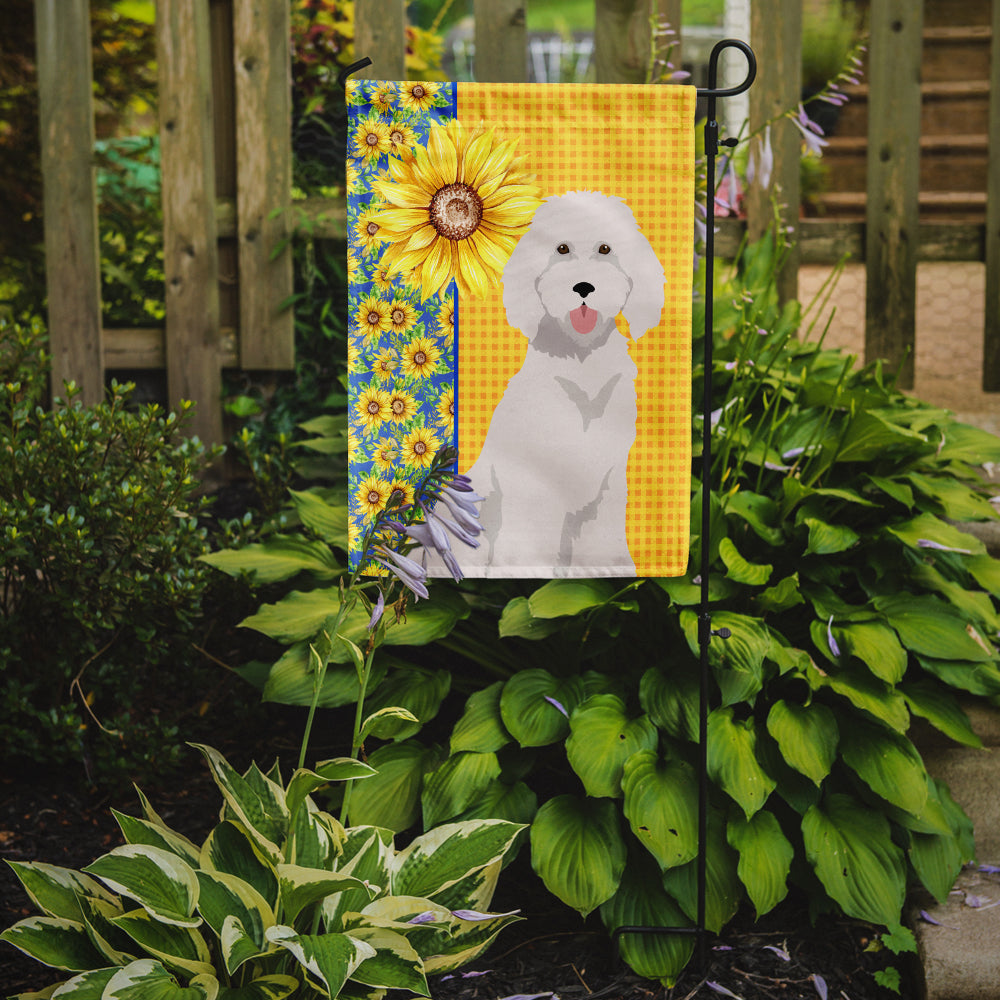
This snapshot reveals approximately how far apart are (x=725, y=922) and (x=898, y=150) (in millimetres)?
2507

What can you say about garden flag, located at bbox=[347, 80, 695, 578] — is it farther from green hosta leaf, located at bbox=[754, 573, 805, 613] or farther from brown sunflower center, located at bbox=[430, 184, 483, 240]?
green hosta leaf, located at bbox=[754, 573, 805, 613]

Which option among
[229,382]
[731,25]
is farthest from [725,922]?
[731,25]

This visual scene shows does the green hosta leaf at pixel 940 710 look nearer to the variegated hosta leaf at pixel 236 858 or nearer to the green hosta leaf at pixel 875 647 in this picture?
the green hosta leaf at pixel 875 647

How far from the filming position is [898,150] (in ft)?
10.9

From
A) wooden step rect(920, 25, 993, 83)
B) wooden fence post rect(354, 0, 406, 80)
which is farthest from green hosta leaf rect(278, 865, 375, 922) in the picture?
wooden step rect(920, 25, 993, 83)

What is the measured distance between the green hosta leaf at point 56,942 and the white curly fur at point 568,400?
2.71 ft

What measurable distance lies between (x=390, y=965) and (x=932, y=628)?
50.2 inches

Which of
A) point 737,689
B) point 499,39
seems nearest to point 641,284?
point 737,689

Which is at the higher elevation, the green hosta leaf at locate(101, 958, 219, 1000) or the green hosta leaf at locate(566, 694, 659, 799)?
the green hosta leaf at locate(566, 694, 659, 799)

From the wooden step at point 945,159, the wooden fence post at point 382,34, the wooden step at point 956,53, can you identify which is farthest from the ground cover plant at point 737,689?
the wooden step at point 956,53

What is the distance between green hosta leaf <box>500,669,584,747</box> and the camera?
1972mm

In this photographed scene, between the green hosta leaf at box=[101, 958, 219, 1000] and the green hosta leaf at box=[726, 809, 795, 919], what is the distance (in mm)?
926

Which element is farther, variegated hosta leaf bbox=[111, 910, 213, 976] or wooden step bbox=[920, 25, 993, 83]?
wooden step bbox=[920, 25, 993, 83]

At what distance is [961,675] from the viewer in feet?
6.89
